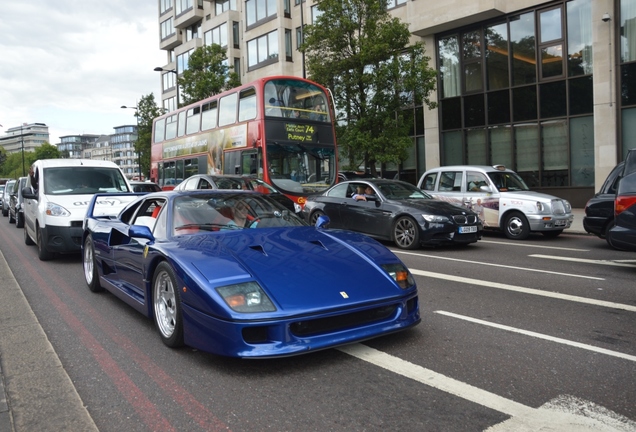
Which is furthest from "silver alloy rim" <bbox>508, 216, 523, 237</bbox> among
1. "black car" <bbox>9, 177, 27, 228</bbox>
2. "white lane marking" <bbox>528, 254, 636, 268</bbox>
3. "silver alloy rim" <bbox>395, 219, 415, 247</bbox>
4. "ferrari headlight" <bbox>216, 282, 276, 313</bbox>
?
"black car" <bbox>9, 177, 27, 228</bbox>

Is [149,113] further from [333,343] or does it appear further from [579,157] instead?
[333,343]

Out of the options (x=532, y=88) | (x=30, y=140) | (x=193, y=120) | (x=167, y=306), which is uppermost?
(x=30, y=140)

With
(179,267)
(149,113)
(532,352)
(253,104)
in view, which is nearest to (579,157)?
(253,104)

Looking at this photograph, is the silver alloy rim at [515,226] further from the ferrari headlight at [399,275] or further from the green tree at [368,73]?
the ferrari headlight at [399,275]

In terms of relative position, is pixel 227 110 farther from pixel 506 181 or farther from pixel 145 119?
pixel 145 119

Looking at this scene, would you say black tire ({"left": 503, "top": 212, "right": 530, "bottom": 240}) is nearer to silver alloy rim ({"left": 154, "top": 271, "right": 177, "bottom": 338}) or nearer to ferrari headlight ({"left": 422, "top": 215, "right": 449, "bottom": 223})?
ferrari headlight ({"left": 422, "top": 215, "right": 449, "bottom": 223})

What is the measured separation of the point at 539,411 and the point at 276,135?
12459mm

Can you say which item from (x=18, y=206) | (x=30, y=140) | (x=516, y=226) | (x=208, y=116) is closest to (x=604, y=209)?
(x=516, y=226)

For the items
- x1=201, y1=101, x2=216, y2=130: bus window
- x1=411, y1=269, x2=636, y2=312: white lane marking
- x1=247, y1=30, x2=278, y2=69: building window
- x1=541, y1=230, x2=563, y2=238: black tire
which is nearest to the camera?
x1=411, y1=269, x2=636, y2=312: white lane marking

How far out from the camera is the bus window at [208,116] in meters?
17.4

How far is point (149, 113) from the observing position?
4138 cm

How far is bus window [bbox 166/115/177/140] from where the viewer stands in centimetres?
2029

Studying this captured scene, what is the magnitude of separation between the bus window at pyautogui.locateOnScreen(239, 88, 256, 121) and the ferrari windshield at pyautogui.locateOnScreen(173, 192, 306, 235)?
9.81 metres

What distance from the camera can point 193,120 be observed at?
61.7ft
